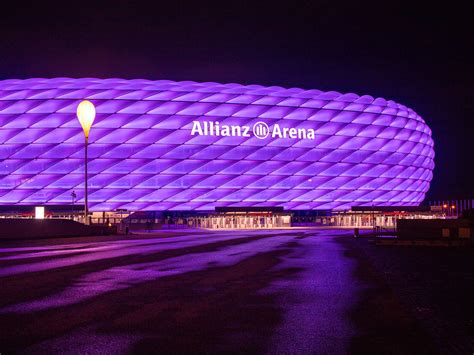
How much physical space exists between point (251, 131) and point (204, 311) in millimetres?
53356

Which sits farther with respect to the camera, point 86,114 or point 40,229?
point 86,114

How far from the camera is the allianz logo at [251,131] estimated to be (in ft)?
197

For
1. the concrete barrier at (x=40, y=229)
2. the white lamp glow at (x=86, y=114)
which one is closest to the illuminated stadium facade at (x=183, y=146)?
the concrete barrier at (x=40, y=229)

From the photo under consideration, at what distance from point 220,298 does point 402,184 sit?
6523 cm

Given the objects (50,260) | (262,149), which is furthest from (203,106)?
(50,260)

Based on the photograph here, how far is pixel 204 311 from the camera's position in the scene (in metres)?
8.22

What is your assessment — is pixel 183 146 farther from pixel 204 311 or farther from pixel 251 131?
pixel 204 311

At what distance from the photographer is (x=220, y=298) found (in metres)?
9.43

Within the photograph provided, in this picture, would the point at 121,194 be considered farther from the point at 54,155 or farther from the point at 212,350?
the point at 212,350

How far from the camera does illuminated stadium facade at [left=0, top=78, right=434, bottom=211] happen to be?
5847cm

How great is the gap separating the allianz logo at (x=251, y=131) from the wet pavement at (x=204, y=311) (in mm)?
45612

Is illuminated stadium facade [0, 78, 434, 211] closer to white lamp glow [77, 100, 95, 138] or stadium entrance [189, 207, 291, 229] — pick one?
stadium entrance [189, 207, 291, 229]

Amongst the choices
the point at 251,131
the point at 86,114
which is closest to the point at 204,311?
the point at 86,114

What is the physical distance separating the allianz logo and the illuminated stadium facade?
0.10 m
